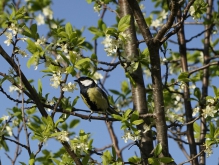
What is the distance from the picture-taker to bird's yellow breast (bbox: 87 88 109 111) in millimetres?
3779

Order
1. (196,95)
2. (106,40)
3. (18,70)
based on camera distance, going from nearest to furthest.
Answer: (18,70)
(106,40)
(196,95)

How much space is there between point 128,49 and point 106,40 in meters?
0.62

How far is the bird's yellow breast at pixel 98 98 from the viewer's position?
378 cm

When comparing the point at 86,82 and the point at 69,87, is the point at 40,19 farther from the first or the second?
the point at 69,87

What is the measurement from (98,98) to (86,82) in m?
0.17

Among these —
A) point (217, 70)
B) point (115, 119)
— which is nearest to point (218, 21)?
point (217, 70)

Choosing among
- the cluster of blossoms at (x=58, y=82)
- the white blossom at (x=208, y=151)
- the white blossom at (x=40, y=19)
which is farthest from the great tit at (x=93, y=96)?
the white blossom at (x=40, y=19)

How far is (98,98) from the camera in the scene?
385 centimetres

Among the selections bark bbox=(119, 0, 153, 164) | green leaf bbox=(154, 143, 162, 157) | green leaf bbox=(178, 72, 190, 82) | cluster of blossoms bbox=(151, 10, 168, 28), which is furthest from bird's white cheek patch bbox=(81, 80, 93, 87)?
cluster of blossoms bbox=(151, 10, 168, 28)

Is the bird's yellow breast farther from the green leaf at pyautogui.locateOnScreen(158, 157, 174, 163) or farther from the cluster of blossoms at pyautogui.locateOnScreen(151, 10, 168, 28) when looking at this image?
the cluster of blossoms at pyautogui.locateOnScreen(151, 10, 168, 28)

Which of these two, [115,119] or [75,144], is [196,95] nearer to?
[115,119]

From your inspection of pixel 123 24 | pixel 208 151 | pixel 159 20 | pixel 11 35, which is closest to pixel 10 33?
pixel 11 35

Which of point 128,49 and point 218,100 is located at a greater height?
point 128,49

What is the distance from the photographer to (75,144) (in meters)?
3.10
